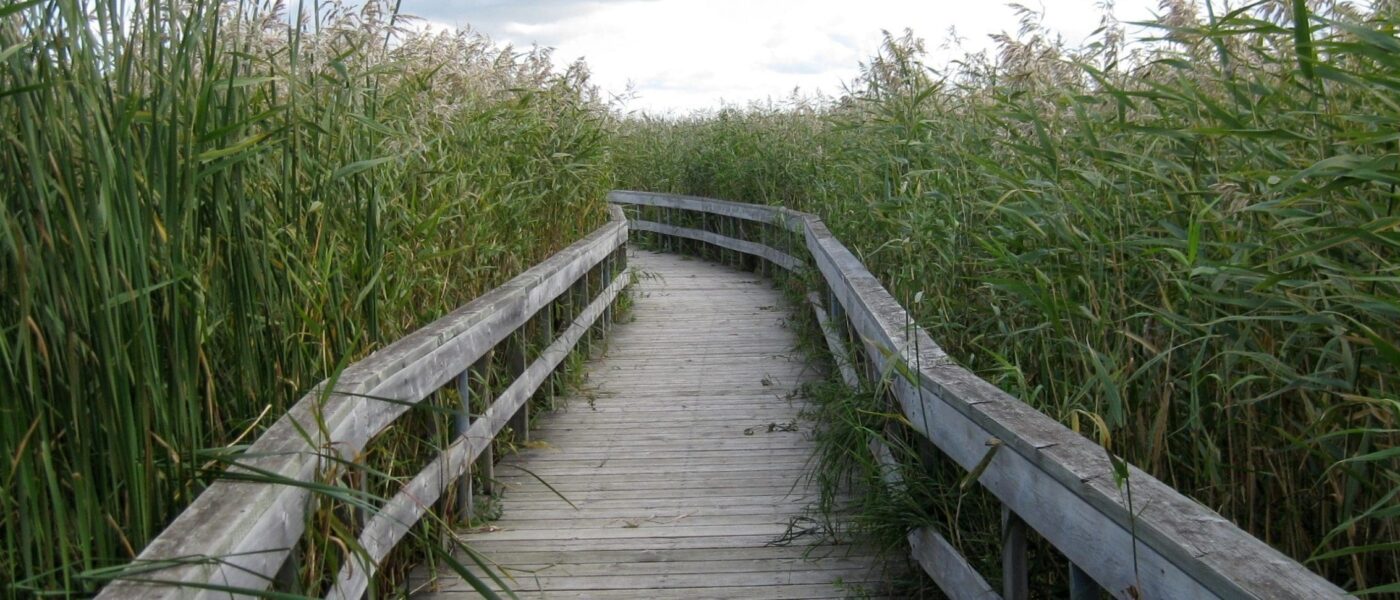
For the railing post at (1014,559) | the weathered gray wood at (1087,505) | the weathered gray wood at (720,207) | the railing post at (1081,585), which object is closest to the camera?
the weathered gray wood at (1087,505)

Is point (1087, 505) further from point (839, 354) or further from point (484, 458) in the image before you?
point (839, 354)

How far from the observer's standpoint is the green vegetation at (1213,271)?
2365mm

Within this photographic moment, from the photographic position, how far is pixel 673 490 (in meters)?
5.14

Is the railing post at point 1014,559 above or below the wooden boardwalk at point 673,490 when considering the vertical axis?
above

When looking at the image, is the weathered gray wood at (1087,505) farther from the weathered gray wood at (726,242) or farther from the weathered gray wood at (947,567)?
the weathered gray wood at (726,242)

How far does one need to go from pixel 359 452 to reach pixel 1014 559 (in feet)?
5.14

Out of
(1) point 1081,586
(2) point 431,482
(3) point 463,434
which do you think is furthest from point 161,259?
(3) point 463,434

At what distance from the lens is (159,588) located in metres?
1.87

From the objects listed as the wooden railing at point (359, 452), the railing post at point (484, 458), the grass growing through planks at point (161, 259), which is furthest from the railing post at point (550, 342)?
the grass growing through planks at point (161, 259)

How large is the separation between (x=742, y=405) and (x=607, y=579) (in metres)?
2.73

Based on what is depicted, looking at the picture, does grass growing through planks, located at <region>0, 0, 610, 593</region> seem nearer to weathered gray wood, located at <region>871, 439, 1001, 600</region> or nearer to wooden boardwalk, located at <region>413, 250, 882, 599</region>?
wooden boardwalk, located at <region>413, 250, 882, 599</region>

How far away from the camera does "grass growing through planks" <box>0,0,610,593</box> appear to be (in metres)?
2.04

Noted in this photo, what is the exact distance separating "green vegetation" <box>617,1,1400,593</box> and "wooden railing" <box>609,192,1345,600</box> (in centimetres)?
12

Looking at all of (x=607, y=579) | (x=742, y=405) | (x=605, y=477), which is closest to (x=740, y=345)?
(x=742, y=405)
